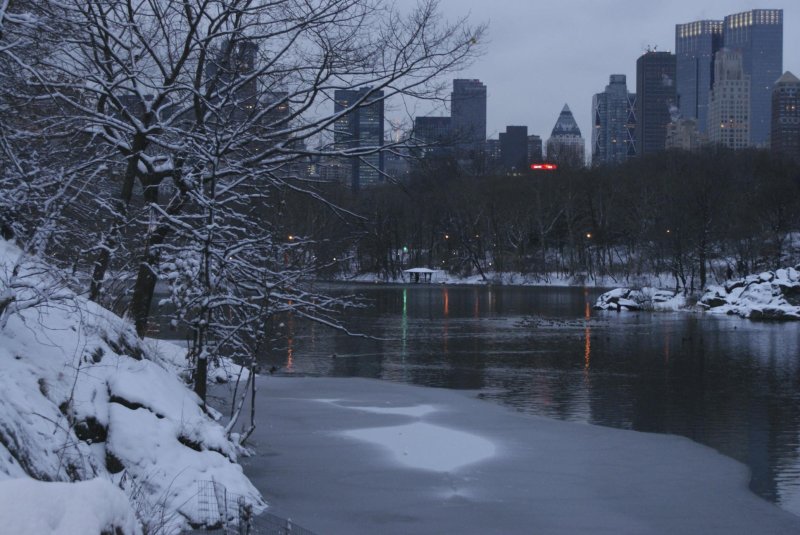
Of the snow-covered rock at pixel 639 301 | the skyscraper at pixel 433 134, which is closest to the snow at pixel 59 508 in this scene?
the skyscraper at pixel 433 134

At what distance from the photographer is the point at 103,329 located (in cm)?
953

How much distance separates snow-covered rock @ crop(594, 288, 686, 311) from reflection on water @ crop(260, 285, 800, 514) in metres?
5.94

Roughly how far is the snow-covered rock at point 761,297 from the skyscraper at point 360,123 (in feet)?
137

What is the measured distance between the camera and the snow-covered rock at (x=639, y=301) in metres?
54.7

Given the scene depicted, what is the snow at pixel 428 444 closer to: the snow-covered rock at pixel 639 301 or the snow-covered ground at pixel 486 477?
the snow-covered ground at pixel 486 477

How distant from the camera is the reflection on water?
52.8 feet

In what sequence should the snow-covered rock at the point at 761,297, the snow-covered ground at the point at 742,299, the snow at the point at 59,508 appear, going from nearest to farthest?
the snow at the point at 59,508, the snow-covered rock at the point at 761,297, the snow-covered ground at the point at 742,299

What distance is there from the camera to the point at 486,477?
37.6 ft

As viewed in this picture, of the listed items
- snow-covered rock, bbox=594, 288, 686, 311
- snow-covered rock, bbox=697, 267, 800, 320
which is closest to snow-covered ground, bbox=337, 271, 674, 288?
snow-covered rock, bbox=594, 288, 686, 311

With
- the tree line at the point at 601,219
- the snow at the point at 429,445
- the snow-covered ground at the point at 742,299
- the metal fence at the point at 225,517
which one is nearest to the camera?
the metal fence at the point at 225,517

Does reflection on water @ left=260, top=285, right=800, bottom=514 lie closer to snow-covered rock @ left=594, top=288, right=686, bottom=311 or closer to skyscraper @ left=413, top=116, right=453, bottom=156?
skyscraper @ left=413, top=116, right=453, bottom=156

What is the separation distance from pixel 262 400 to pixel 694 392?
32.4 feet

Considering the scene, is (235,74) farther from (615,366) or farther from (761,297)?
(761,297)

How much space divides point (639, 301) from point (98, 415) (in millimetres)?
50596
